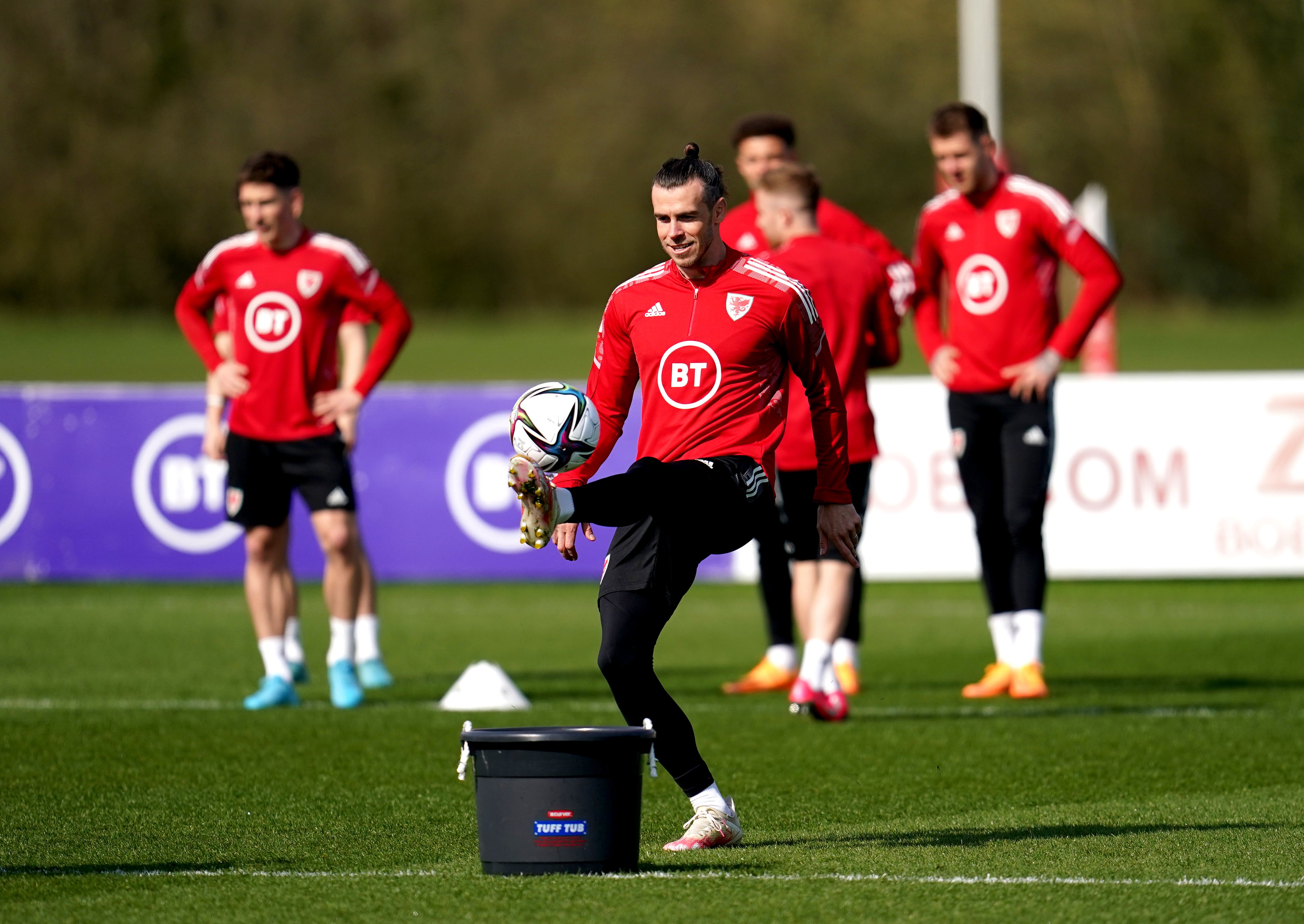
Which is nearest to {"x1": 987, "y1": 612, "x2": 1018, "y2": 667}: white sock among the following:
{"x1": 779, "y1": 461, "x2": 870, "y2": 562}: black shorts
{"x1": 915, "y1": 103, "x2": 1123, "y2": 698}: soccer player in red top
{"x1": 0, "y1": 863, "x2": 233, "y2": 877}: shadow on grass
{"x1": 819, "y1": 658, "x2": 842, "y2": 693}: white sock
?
{"x1": 915, "y1": 103, "x2": 1123, "y2": 698}: soccer player in red top

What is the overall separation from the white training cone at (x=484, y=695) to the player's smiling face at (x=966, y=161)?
10.0 feet

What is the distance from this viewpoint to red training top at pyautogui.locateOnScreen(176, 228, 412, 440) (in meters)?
9.07

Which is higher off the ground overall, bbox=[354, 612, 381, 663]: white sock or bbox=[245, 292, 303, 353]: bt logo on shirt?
bbox=[245, 292, 303, 353]: bt logo on shirt

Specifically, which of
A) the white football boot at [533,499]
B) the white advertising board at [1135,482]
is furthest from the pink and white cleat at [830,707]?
the white advertising board at [1135,482]

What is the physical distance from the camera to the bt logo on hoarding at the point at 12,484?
14.8 meters

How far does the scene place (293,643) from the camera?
993 centimetres

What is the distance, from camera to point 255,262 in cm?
915

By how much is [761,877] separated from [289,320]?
4625mm

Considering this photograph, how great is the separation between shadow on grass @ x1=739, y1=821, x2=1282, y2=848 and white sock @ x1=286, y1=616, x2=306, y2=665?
414cm

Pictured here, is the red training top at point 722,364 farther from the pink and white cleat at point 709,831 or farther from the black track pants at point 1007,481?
the black track pants at point 1007,481

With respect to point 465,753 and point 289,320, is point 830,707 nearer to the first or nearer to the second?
point 289,320

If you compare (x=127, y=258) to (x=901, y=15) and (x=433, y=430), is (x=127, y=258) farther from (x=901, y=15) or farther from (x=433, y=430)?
(x=433, y=430)

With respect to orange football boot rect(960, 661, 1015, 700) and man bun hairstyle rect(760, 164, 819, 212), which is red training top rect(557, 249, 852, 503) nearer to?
man bun hairstyle rect(760, 164, 819, 212)

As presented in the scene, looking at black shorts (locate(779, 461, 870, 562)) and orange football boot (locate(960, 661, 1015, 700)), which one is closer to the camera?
black shorts (locate(779, 461, 870, 562))
